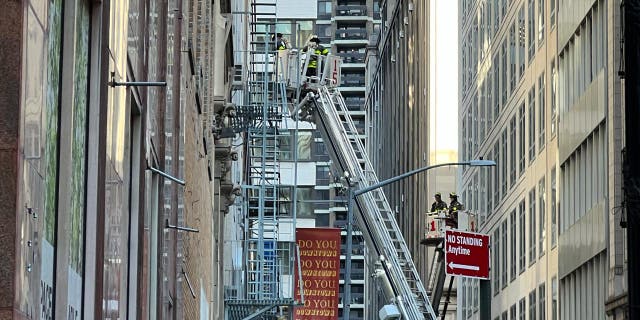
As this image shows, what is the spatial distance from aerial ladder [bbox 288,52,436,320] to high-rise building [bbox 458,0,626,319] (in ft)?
18.6

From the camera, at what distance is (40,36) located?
28.5ft

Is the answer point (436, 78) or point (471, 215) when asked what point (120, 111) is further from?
point (436, 78)

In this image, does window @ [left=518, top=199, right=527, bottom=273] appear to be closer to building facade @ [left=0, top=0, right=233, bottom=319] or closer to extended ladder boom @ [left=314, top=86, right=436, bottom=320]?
extended ladder boom @ [left=314, top=86, right=436, bottom=320]

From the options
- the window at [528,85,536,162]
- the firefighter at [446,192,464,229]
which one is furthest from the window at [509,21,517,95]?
the firefighter at [446,192,464,229]

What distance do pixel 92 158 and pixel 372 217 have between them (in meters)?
40.1

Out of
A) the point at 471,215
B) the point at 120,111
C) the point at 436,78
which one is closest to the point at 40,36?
the point at 120,111

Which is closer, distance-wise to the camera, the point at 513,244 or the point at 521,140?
the point at 521,140

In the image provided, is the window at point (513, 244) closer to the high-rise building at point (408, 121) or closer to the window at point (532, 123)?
the window at point (532, 123)

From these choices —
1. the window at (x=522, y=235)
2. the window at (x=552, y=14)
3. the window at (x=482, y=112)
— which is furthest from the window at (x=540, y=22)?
the window at (x=482, y=112)

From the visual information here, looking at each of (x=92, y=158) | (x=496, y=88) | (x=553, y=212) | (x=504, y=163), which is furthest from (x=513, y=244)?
(x=92, y=158)

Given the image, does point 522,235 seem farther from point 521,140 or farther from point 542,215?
point 542,215

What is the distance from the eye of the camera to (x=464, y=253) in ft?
99.9

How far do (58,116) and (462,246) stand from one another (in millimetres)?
20414

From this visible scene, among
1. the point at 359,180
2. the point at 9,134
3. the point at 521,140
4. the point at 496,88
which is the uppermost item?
the point at 496,88
